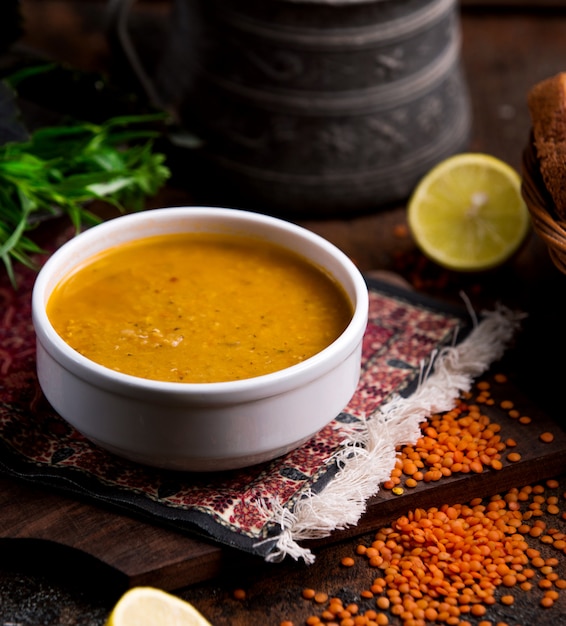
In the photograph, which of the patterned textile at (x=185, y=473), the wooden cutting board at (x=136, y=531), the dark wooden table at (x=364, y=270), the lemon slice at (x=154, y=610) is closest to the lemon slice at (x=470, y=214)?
the dark wooden table at (x=364, y=270)

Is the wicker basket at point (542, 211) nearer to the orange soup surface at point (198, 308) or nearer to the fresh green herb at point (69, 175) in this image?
the orange soup surface at point (198, 308)

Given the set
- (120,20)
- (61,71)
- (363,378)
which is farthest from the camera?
(120,20)

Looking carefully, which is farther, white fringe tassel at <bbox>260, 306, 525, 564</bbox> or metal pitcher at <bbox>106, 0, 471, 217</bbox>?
metal pitcher at <bbox>106, 0, 471, 217</bbox>

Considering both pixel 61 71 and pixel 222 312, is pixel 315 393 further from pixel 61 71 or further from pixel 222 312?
pixel 61 71

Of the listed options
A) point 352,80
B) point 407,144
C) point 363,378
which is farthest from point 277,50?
point 363,378

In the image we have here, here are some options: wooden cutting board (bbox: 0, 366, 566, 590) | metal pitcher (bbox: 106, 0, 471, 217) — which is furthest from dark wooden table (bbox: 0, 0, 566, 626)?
metal pitcher (bbox: 106, 0, 471, 217)

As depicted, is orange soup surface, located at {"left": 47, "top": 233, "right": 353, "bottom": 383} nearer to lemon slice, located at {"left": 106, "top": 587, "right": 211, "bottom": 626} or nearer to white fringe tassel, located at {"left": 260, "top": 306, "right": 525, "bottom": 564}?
white fringe tassel, located at {"left": 260, "top": 306, "right": 525, "bottom": 564}
